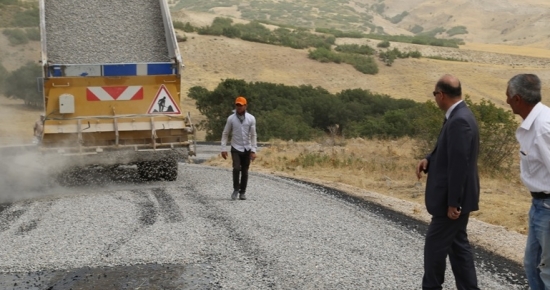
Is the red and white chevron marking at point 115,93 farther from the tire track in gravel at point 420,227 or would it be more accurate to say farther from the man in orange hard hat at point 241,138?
the tire track in gravel at point 420,227

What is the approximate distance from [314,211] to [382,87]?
44.5 metres

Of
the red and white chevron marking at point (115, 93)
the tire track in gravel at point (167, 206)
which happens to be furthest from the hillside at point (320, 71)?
the tire track in gravel at point (167, 206)

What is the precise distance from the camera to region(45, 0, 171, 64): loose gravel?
12766 millimetres

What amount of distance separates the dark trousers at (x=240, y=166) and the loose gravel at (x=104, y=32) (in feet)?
9.04

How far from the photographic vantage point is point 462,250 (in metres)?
5.47

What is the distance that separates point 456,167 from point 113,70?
26.9ft

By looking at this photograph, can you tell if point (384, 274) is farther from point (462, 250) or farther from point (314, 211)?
point (314, 211)

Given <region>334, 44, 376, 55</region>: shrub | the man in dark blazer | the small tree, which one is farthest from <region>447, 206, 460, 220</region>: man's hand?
<region>334, 44, 376, 55</region>: shrub

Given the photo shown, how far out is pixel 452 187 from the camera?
517 centimetres

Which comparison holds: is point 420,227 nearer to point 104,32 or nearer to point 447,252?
point 447,252

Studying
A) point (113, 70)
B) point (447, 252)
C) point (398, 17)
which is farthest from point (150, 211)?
point (398, 17)

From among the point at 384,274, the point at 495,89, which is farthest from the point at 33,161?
the point at 495,89

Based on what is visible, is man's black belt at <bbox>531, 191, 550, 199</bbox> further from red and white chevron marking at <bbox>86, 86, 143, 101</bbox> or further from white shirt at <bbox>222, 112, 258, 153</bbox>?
red and white chevron marking at <bbox>86, 86, 143, 101</bbox>

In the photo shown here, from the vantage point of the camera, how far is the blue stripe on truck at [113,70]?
39.0 feet
